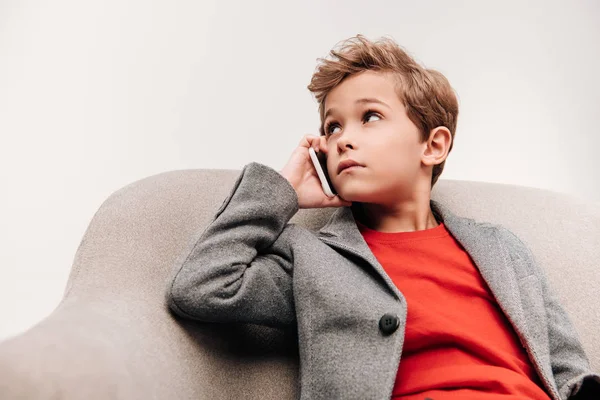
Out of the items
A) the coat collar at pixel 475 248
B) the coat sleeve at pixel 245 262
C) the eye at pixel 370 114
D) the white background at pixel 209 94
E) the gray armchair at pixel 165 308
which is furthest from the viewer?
the white background at pixel 209 94

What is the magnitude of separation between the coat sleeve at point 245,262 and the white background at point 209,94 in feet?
1.77

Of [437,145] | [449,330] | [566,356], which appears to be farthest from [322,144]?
[566,356]

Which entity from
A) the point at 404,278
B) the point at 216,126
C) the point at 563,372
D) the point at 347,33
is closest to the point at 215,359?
the point at 404,278

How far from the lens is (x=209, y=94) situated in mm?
1494

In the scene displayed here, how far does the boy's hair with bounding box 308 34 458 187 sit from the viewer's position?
1132mm

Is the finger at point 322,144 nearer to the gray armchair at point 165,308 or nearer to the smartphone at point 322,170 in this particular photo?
the smartphone at point 322,170

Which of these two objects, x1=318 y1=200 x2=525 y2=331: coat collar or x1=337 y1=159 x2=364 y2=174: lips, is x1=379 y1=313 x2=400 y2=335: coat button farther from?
x1=337 y1=159 x2=364 y2=174: lips

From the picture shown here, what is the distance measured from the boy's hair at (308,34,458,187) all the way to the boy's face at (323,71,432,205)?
0.02m

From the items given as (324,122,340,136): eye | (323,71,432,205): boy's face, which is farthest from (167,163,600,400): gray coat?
(324,122,340,136): eye

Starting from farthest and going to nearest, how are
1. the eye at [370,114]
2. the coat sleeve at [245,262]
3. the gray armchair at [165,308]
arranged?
1. the eye at [370,114]
2. the coat sleeve at [245,262]
3. the gray armchair at [165,308]

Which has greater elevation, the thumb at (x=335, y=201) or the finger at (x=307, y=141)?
the finger at (x=307, y=141)

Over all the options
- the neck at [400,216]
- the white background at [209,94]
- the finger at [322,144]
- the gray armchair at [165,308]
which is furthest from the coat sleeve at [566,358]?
the white background at [209,94]

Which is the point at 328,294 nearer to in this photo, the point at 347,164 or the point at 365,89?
the point at 347,164

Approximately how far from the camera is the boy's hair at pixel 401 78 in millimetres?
1132
